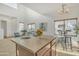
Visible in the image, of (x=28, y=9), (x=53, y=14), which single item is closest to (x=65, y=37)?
(x=53, y=14)

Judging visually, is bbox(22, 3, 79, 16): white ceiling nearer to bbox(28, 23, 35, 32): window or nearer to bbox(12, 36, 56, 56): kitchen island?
bbox(28, 23, 35, 32): window

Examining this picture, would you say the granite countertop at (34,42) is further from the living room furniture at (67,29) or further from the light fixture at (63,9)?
the light fixture at (63,9)

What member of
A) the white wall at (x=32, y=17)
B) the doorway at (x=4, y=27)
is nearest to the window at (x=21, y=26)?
the white wall at (x=32, y=17)

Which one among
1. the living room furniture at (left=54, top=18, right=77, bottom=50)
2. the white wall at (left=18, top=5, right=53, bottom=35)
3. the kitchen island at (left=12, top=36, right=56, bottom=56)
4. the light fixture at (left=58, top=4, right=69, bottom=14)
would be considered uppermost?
the light fixture at (left=58, top=4, right=69, bottom=14)

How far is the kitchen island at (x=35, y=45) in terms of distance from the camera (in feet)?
5.85

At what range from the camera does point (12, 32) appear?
1.83 metres

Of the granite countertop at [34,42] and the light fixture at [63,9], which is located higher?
the light fixture at [63,9]

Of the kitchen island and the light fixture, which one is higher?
the light fixture

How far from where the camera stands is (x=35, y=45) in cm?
181

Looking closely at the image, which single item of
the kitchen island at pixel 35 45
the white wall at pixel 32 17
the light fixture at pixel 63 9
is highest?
the light fixture at pixel 63 9

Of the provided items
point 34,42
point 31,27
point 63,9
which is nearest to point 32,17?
point 31,27

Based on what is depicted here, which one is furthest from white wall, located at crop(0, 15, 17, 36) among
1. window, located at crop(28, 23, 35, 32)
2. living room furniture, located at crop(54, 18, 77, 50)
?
living room furniture, located at crop(54, 18, 77, 50)

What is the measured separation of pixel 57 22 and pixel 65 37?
26 centimetres

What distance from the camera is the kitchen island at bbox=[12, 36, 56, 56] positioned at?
178 cm
